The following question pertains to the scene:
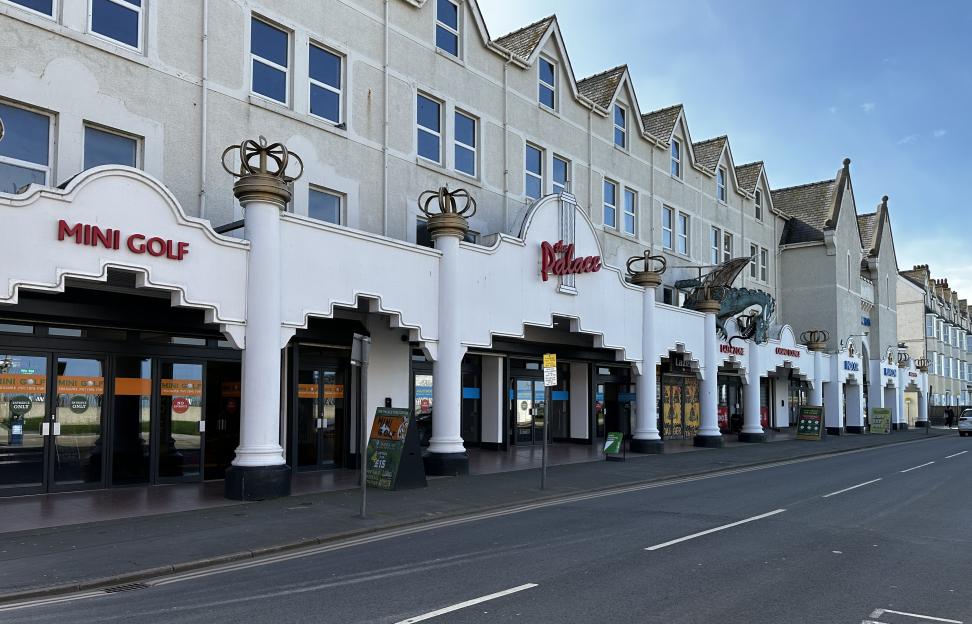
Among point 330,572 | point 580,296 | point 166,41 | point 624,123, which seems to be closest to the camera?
point 330,572

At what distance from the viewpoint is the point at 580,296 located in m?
22.5

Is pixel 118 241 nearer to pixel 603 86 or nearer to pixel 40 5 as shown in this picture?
pixel 40 5

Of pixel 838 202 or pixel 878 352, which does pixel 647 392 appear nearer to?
pixel 838 202

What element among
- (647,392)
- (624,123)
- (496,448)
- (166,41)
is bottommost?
(496,448)

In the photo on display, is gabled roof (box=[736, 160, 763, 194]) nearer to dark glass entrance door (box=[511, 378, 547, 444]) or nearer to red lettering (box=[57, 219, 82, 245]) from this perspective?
dark glass entrance door (box=[511, 378, 547, 444])

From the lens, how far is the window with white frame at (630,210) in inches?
1165

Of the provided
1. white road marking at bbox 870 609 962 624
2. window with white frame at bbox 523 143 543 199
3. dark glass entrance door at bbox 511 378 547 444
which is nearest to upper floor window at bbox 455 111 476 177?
window with white frame at bbox 523 143 543 199

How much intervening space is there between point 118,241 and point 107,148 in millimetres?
3343

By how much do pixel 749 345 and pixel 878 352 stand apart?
22569mm

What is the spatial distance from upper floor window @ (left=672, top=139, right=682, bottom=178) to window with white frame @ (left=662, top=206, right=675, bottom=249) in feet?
5.17

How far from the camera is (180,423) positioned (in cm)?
1598

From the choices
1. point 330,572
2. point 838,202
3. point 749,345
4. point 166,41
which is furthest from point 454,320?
point 838,202

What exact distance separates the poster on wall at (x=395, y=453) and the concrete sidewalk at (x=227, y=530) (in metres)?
0.30

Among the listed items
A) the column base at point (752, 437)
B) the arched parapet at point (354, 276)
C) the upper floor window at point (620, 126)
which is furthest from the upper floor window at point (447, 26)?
the column base at point (752, 437)
